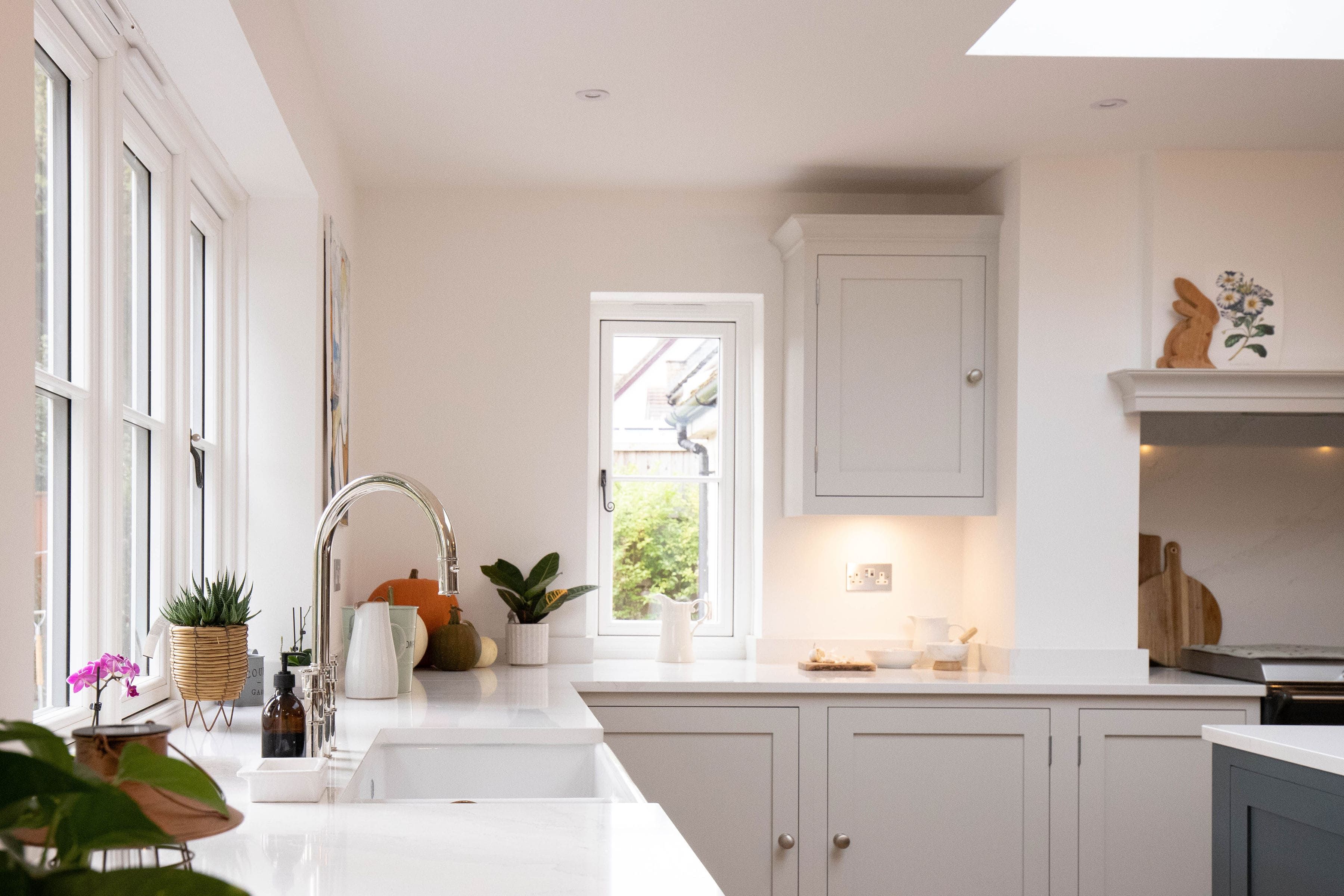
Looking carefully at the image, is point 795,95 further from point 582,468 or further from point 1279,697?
point 1279,697

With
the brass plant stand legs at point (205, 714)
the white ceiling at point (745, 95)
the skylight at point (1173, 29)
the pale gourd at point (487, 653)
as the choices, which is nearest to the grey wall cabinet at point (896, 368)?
the white ceiling at point (745, 95)

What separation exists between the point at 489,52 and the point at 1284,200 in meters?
2.28

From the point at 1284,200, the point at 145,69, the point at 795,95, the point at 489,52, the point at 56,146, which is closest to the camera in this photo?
the point at 56,146

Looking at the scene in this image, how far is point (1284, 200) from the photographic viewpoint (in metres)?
3.28

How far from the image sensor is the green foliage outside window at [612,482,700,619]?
151 inches

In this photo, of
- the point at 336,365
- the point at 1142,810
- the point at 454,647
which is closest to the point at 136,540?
the point at 336,365

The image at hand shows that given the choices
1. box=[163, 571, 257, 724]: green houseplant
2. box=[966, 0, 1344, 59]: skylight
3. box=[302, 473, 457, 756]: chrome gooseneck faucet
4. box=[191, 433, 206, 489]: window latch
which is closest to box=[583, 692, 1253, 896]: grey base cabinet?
box=[191, 433, 206, 489]: window latch

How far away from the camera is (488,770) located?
219cm

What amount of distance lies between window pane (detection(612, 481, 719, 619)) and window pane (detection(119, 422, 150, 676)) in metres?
1.86

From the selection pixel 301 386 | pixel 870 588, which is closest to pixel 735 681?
pixel 870 588

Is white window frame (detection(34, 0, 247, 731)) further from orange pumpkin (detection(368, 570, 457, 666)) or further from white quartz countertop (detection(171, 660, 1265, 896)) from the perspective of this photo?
orange pumpkin (detection(368, 570, 457, 666))

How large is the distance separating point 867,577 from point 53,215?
2.66 metres

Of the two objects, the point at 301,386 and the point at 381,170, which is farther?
the point at 381,170

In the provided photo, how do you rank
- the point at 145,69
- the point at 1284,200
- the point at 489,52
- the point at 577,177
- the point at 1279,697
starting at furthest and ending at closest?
the point at 577,177 < the point at 1284,200 < the point at 1279,697 < the point at 489,52 < the point at 145,69
